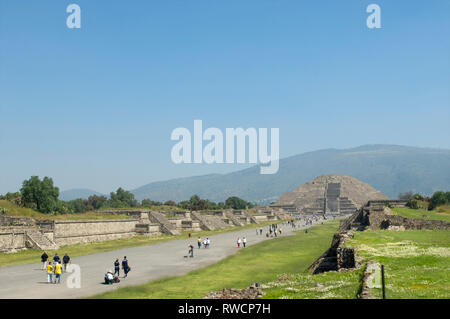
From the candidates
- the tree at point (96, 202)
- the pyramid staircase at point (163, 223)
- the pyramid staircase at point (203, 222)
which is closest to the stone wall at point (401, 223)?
the pyramid staircase at point (163, 223)

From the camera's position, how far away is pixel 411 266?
20953 millimetres

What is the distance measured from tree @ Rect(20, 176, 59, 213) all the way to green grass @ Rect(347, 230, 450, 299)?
5901cm

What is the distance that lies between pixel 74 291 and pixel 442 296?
2026cm

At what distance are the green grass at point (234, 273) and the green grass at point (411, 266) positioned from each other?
23.6 ft

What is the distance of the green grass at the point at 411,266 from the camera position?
1518cm

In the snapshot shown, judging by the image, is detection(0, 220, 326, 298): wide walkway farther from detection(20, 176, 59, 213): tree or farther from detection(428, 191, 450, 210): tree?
detection(428, 191, 450, 210): tree

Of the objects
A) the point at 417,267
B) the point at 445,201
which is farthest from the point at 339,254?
the point at 445,201

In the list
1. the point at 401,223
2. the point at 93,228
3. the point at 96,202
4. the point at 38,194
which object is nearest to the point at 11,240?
the point at 93,228

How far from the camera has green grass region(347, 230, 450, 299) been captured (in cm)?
1518

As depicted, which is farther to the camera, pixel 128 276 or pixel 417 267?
pixel 128 276

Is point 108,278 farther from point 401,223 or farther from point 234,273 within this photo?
point 401,223

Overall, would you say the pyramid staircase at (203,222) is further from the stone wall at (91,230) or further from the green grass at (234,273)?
the green grass at (234,273)

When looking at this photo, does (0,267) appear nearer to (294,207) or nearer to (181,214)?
(181,214)
